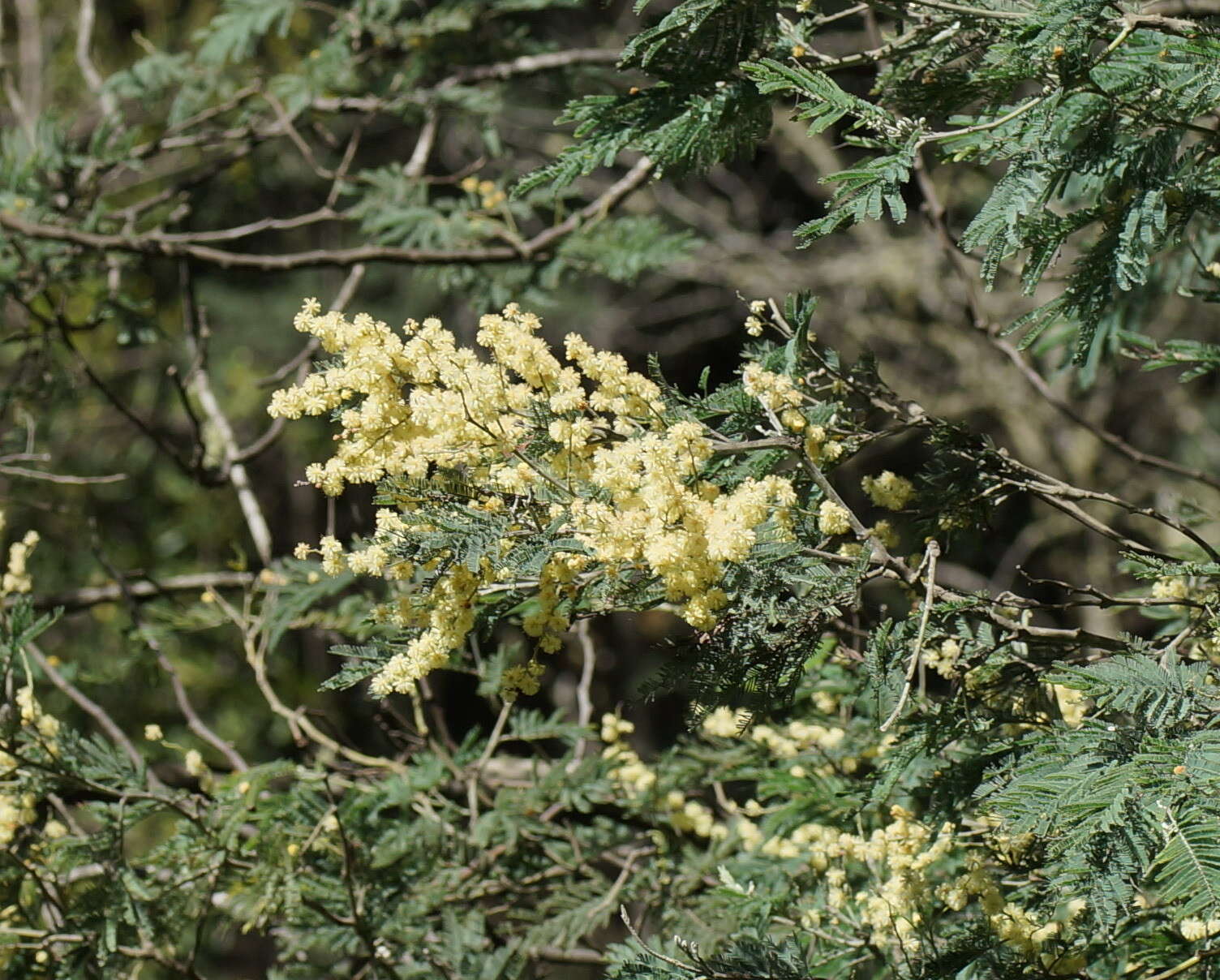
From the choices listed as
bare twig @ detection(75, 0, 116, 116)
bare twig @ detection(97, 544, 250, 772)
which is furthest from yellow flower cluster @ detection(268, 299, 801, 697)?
bare twig @ detection(75, 0, 116, 116)

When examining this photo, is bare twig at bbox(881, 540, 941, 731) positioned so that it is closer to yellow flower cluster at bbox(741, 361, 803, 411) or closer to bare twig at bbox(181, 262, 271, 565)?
yellow flower cluster at bbox(741, 361, 803, 411)

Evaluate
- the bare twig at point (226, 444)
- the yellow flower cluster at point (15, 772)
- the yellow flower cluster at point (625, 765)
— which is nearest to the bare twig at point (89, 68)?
the bare twig at point (226, 444)

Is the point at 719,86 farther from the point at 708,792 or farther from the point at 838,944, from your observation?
the point at 708,792

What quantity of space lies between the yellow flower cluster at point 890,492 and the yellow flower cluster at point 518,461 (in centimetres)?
30

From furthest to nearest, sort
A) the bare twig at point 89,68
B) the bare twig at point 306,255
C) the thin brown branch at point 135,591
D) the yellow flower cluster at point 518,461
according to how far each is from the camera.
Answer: the bare twig at point 89,68 → the thin brown branch at point 135,591 → the bare twig at point 306,255 → the yellow flower cluster at point 518,461

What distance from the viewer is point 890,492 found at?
1922 mm

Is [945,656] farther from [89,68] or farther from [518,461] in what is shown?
[89,68]

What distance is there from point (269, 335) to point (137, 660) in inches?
156

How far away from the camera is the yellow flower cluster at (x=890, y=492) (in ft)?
6.27

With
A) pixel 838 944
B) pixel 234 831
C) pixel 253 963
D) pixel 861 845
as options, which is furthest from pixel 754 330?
pixel 253 963

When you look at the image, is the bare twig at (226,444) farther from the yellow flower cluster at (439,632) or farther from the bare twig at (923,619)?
the bare twig at (923,619)

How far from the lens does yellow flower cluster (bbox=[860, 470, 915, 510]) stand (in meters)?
1.91

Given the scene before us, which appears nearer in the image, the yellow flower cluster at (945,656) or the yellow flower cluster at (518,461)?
the yellow flower cluster at (518,461)

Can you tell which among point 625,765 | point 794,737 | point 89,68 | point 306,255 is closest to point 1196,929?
point 794,737
